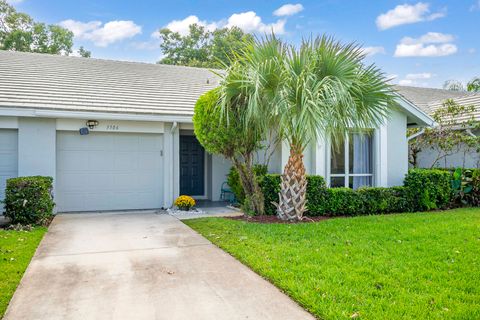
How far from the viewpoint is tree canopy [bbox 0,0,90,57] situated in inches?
940

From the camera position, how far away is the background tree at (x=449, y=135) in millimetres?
13220

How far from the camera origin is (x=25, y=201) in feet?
26.7

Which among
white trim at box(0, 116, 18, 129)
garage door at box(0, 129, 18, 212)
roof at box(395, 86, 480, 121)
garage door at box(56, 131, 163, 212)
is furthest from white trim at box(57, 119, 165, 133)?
roof at box(395, 86, 480, 121)

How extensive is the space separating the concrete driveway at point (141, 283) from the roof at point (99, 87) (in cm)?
417

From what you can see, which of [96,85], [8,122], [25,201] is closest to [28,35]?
[96,85]

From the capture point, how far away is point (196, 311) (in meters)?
3.97

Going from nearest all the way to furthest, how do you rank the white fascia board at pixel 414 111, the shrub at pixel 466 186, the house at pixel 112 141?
1. the house at pixel 112 141
2. the white fascia board at pixel 414 111
3. the shrub at pixel 466 186

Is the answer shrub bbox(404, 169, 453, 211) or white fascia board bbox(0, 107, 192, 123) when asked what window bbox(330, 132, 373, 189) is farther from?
white fascia board bbox(0, 107, 192, 123)

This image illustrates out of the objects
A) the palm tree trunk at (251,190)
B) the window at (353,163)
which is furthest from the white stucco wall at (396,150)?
the palm tree trunk at (251,190)

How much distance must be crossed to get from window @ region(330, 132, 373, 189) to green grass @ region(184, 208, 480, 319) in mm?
2587

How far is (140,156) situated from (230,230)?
4.49 metres

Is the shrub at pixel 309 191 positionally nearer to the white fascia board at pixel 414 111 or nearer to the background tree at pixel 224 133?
the background tree at pixel 224 133

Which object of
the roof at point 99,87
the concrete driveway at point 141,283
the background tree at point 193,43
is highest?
the background tree at point 193,43

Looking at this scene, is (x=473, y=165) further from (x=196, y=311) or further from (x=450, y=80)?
(x=450, y=80)
